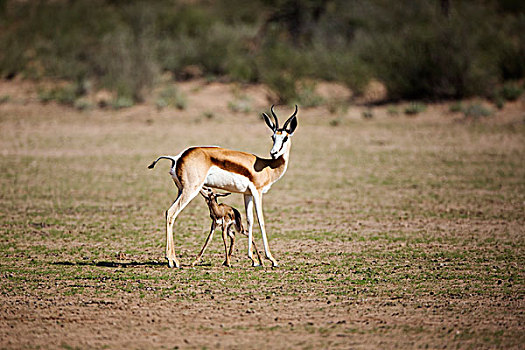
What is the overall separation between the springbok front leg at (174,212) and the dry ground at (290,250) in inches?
9.1

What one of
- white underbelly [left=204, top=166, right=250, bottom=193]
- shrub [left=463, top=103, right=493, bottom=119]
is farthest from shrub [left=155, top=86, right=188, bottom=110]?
white underbelly [left=204, top=166, right=250, bottom=193]

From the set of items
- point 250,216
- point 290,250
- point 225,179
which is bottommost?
point 290,250

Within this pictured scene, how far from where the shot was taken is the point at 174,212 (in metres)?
8.37

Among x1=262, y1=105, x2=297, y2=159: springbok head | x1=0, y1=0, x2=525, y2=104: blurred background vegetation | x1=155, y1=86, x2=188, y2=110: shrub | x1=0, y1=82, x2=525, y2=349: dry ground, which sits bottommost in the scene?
x1=0, y1=82, x2=525, y2=349: dry ground

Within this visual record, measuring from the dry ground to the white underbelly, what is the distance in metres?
1.05

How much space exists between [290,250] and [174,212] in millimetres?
2036

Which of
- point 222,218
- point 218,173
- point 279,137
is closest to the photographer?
point 218,173

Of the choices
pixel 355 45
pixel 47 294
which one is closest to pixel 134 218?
pixel 47 294

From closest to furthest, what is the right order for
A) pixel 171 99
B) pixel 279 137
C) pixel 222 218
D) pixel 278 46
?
pixel 222 218 → pixel 279 137 → pixel 171 99 → pixel 278 46

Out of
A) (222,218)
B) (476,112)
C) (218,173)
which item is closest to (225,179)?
(218,173)

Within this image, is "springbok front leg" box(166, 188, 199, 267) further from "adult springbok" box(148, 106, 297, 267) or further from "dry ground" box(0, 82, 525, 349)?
"dry ground" box(0, 82, 525, 349)

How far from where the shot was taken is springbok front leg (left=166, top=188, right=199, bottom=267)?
825 cm

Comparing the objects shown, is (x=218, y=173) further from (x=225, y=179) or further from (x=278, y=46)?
(x=278, y=46)

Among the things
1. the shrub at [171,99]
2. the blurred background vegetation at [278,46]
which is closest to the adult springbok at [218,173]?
the shrub at [171,99]
